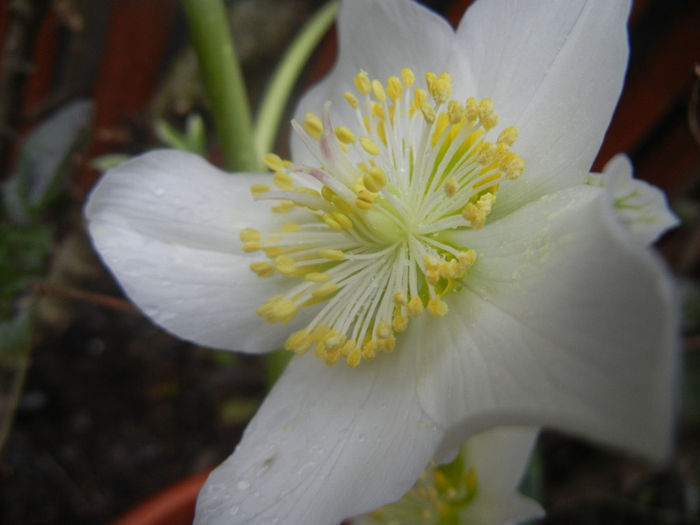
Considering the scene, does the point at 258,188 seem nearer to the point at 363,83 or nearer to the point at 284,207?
the point at 284,207

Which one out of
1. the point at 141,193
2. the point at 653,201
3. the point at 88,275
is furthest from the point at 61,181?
the point at 653,201

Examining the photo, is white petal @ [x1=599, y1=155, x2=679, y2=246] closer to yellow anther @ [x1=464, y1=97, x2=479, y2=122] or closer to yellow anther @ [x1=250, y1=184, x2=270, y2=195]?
yellow anther @ [x1=464, y1=97, x2=479, y2=122]

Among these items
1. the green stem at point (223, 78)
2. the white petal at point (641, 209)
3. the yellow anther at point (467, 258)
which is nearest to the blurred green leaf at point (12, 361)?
the green stem at point (223, 78)

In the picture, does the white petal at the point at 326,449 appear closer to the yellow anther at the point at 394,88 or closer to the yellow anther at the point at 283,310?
the yellow anther at the point at 283,310

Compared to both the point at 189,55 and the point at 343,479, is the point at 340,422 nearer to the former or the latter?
the point at 343,479

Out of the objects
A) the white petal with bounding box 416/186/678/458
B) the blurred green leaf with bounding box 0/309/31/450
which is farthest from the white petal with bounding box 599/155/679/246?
the blurred green leaf with bounding box 0/309/31/450

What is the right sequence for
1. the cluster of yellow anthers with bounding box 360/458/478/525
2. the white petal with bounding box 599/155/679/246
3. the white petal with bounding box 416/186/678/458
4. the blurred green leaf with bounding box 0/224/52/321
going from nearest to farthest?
the white petal with bounding box 416/186/678/458, the white petal with bounding box 599/155/679/246, the cluster of yellow anthers with bounding box 360/458/478/525, the blurred green leaf with bounding box 0/224/52/321

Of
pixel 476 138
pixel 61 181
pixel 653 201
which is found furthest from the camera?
pixel 61 181
